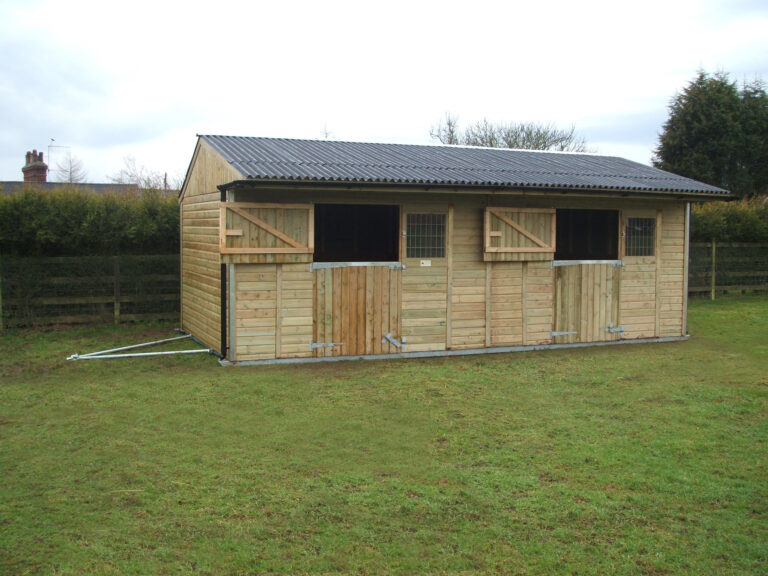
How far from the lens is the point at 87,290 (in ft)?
41.7

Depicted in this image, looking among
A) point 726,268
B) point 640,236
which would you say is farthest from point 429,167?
point 726,268

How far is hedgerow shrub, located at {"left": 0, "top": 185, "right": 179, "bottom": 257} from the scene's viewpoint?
1222cm

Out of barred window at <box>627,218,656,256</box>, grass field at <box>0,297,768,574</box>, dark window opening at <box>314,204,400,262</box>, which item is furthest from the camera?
barred window at <box>627,218,656,256</box>

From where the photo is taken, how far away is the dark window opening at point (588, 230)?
12.1 m

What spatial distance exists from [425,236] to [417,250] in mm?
247

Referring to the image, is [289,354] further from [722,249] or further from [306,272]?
[722,249]

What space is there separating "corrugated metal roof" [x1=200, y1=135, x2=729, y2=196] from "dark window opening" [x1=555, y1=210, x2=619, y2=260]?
66 centimetres

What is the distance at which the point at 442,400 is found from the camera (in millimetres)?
7848

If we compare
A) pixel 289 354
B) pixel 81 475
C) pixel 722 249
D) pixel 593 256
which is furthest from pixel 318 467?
pixel 722 249

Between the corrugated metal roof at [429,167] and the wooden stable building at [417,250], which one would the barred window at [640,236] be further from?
the corrugated metal roof at [429,167]

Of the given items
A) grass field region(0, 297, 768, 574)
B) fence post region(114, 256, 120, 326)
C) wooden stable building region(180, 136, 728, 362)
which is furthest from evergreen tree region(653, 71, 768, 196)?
fence post region(114, 256, 120, 326)

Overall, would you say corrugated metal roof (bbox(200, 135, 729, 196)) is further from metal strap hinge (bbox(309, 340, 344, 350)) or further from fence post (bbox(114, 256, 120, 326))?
fence post (bbox(114, 256, 120, 326))

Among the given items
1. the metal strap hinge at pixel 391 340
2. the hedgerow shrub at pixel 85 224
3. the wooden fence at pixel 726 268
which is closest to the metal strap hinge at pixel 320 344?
the metal strap hinge at pixel 391 340

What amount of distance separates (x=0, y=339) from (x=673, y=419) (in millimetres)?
10042
